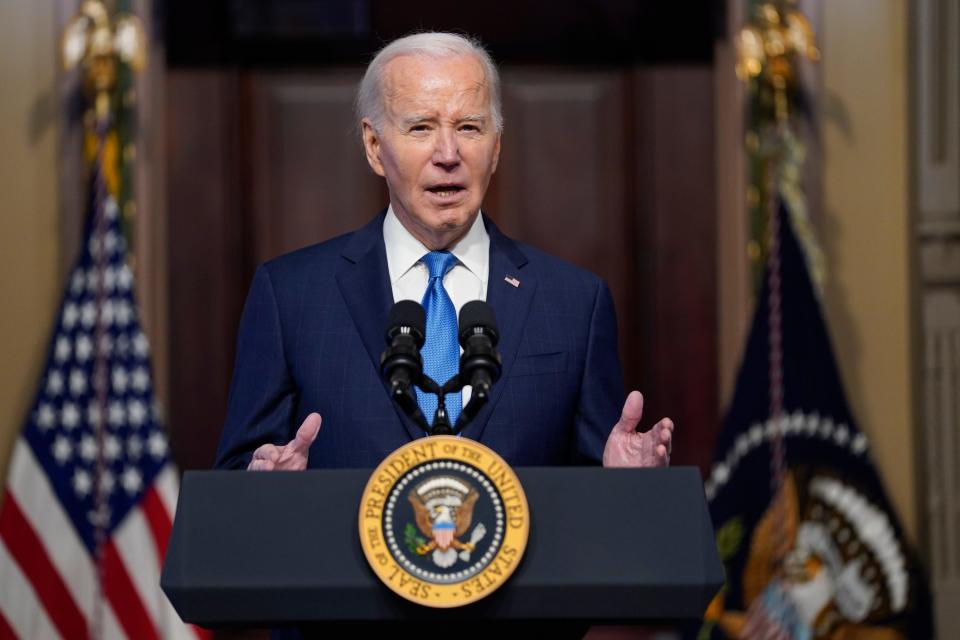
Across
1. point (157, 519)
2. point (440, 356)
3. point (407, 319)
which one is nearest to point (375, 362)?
point (440, 356)

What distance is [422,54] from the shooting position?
2.19 m

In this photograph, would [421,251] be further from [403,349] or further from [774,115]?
[774,115]

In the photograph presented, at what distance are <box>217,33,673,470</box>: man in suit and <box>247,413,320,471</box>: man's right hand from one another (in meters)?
0.23

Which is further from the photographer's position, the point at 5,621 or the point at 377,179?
the point at 377,179

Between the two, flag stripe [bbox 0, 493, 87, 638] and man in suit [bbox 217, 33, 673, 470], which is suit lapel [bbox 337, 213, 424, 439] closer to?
man in suit [bbox 217, 33, 673, 470]

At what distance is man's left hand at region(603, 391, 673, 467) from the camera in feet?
6.31

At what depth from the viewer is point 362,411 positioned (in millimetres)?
2137

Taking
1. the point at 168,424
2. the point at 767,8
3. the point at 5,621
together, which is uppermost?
the point at 767,8

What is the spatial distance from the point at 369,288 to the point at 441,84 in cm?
32

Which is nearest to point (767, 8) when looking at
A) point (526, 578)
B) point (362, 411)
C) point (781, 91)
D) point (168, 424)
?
point (781, 91)

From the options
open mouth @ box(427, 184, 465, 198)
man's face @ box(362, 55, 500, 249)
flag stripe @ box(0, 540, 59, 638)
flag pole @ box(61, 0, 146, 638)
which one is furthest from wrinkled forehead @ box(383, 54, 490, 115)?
flag stripe @ box(0, 540, 59, 638)

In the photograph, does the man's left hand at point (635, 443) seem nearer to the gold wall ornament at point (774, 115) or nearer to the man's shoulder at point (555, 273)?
the man's shoulder at point (555, 273)

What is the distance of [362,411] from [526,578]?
490mm

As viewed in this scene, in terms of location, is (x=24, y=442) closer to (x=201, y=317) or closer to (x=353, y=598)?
(x=201, y=317)
